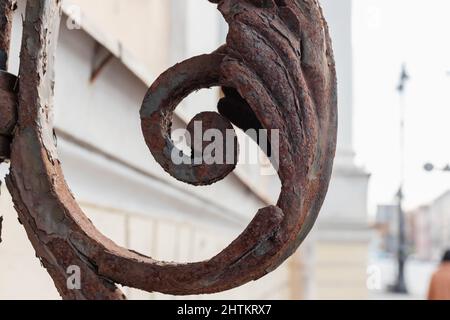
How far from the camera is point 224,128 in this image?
530 millimetres

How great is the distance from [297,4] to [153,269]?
0.21 metres

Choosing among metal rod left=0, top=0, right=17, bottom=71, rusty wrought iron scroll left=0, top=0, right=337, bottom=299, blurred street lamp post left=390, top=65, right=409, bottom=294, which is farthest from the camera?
blurred street lamp post left=390, top=65, right=409, bottom=294

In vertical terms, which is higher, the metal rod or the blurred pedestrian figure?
the metal rod

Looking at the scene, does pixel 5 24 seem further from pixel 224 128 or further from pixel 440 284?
pixel 440 284

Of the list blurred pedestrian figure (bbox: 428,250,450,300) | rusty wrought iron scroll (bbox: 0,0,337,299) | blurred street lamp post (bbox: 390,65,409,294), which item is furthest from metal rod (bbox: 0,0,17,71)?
blurred street lamp post (bbox: 390,65,409,294)

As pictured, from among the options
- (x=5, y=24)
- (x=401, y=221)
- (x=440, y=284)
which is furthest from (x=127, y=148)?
(x=401, y=221)

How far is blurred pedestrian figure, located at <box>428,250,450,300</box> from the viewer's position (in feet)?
10.4

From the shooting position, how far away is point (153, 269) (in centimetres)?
49

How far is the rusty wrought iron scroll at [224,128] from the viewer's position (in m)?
0.48

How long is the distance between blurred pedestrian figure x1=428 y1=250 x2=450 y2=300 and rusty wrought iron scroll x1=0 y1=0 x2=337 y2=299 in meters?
2.79

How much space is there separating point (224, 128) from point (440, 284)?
2.93 metres

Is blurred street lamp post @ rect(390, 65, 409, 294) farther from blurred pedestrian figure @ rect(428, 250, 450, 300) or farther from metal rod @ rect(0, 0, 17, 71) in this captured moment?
metal rod @ rect(0, 0, 17, 71)

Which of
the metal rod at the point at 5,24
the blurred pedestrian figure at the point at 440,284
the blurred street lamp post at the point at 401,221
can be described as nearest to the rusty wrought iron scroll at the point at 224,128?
the metal rod at the point at 5,24

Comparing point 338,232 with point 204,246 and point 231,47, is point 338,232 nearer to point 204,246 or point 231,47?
point 204,246
